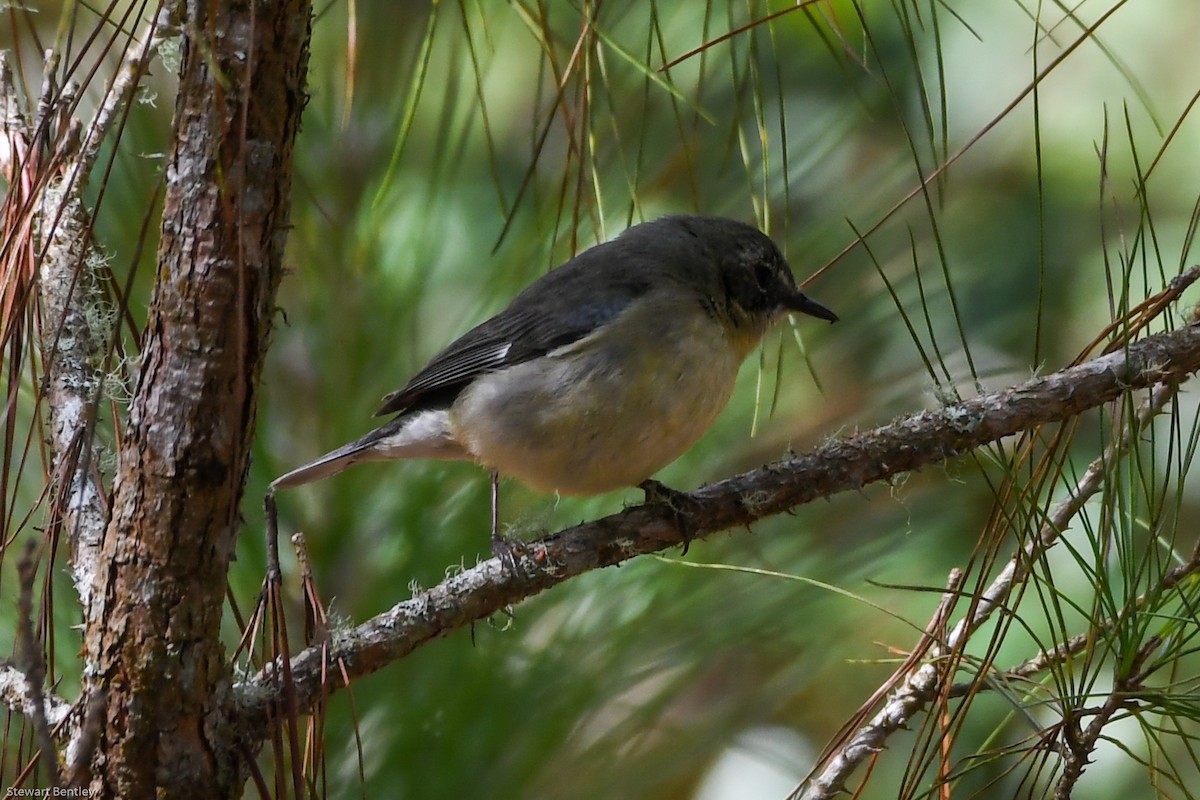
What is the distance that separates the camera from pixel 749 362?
3096 mm

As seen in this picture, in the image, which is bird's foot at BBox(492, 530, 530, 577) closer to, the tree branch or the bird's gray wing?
the tree branch

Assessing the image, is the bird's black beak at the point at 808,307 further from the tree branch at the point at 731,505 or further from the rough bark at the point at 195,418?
the rough bark at the point at 195,418

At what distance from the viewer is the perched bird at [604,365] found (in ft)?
8.02

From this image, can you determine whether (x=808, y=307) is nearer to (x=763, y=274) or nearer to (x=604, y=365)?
(x=763, y=274)

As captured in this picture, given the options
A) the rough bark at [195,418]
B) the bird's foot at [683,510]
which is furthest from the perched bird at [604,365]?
the rough bark at [195,418]

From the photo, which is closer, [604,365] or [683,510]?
[683,510]

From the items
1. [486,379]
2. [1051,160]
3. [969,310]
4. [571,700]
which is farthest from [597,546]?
[1051,160]

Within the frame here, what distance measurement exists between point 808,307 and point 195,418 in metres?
1.66

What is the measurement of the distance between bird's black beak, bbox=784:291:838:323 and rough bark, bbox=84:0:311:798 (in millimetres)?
1541

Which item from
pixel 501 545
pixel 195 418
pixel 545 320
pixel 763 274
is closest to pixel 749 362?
pixel 763 274

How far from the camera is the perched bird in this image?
245 centimetres

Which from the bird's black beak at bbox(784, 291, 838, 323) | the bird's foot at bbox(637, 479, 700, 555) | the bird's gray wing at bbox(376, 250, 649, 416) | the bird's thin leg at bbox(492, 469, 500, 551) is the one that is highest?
the bird's gray wing at bbox(376, 250, 649, 416)

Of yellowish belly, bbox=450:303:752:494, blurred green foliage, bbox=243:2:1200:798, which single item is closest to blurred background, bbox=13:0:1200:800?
blurred green foliage, bbox=243:2:1200:798

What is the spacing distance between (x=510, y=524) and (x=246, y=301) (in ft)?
3.40
